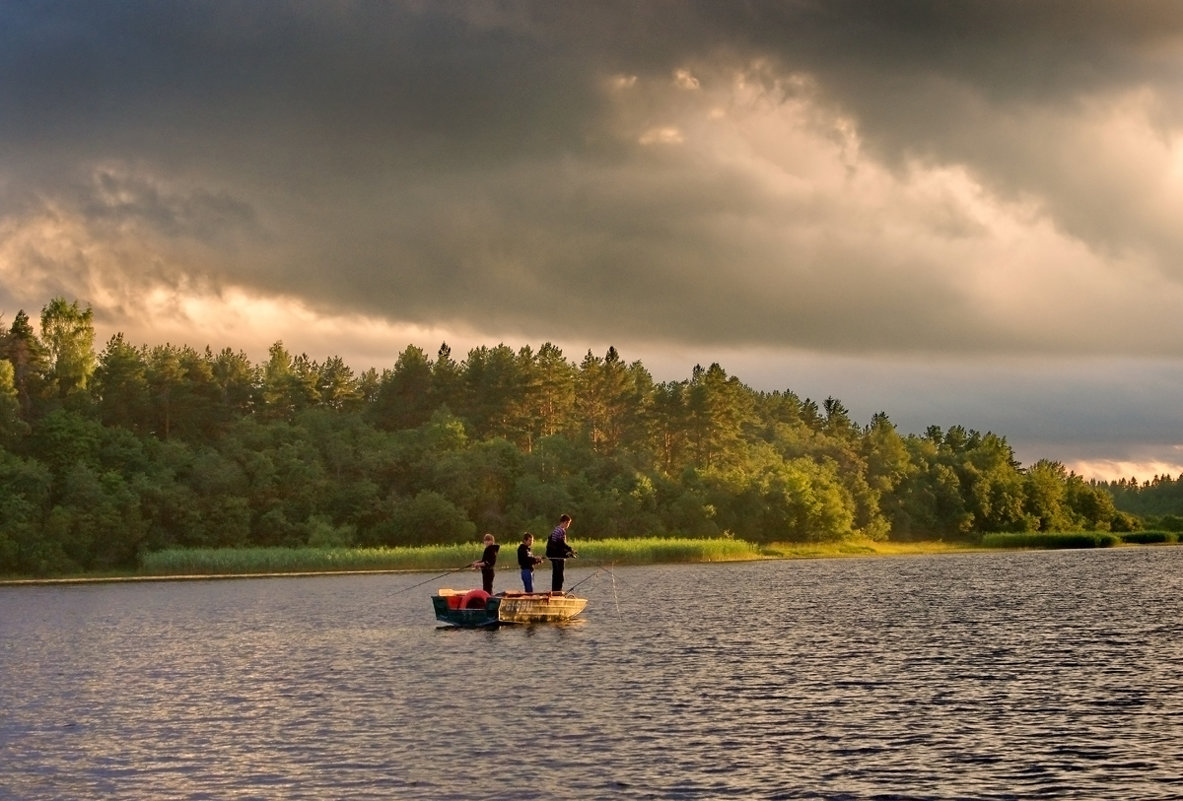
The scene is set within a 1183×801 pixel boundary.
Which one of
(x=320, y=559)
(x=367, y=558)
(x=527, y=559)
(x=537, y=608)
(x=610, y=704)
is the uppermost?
(x=527, y=559)

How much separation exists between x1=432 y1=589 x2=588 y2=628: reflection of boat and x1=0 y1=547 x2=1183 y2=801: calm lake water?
903 millimetres

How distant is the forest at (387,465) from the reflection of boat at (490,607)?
268ft

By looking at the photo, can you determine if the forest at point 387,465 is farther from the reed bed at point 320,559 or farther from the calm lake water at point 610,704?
the calm lake water at point 610,704

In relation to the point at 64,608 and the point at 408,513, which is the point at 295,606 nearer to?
the point at 64,608

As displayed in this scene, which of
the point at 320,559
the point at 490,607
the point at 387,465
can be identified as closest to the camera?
the point at 490,607

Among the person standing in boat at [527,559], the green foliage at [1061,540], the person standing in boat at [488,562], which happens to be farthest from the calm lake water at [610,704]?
the green foliage at [1061,540]

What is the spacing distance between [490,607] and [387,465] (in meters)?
107

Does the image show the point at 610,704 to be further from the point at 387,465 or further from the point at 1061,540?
the point at 1061,540

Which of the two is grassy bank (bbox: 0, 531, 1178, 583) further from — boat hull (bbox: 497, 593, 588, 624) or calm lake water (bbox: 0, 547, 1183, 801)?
boat hull (bbox: 497, 593, 588, 624)

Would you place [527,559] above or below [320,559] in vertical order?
above

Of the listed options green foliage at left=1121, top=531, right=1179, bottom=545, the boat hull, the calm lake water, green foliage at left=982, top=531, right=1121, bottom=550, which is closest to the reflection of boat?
the boat hull

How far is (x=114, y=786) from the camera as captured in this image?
2631cm

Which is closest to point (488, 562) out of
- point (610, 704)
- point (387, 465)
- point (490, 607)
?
point (490, 607)

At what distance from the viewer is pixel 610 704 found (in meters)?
35.8
